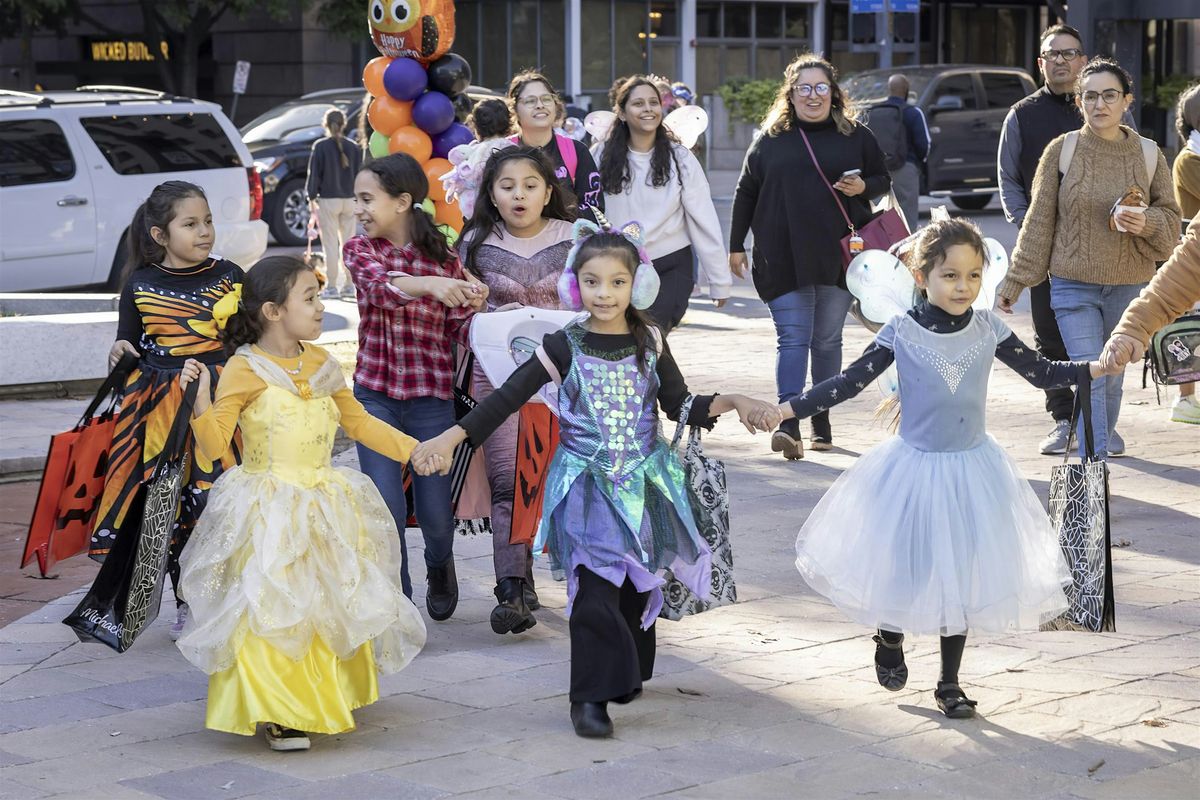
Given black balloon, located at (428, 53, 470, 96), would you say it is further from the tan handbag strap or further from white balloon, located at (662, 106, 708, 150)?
the tan handbag strap

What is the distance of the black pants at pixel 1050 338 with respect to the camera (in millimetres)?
9266

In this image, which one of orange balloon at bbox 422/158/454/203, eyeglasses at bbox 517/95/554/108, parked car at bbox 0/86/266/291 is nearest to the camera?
eyeglasses at bbox 517/95/554/108

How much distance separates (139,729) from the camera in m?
5.22

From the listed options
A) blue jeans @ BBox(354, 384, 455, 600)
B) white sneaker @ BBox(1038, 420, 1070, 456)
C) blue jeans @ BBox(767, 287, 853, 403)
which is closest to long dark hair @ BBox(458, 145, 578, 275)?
blue jeans @ BBox(354, 384, 455, 600)

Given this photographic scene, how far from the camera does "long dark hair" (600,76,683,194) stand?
8805mm

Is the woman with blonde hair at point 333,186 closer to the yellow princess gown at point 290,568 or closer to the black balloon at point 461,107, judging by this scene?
the black balloon at point 461,107

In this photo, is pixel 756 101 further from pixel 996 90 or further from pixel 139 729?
pixel 139 729

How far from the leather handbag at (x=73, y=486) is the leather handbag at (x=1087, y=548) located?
3098 millimetres

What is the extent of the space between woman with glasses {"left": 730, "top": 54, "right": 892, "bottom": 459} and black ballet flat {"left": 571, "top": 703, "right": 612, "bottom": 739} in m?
4.32

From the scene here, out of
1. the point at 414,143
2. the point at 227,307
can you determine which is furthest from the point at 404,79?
the point at 227,307

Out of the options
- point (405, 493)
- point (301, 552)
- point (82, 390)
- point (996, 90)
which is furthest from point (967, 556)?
point (996, 90)

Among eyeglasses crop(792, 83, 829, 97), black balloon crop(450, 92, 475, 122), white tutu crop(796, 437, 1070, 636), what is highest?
black balloon crop(450, 92, 475, 122)

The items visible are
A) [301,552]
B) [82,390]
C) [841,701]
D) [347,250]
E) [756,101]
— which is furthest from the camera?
[756,101]

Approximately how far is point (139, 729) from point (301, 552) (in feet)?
2.49
